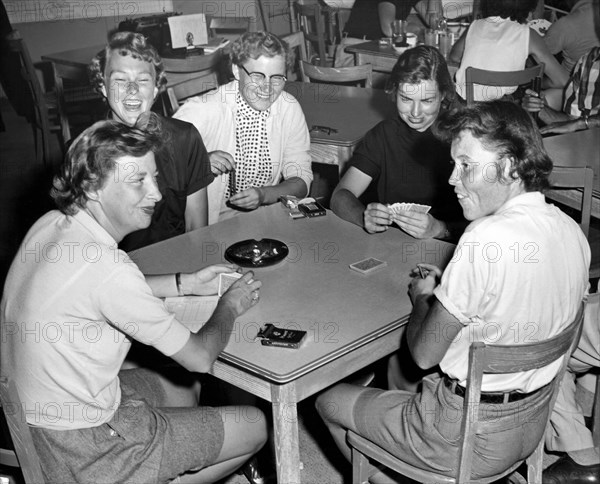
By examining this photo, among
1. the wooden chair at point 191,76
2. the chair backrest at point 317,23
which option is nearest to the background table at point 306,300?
the wooden chair at point 191,76

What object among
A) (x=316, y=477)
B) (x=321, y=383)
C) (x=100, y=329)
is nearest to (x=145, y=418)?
(x=100, y=329)

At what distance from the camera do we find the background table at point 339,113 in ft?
12.0

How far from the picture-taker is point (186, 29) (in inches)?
225

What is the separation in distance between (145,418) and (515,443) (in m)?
1.00

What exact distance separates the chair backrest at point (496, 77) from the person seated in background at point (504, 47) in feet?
1.53

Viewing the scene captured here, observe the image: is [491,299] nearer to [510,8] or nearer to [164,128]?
[164,128]

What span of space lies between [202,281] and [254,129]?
1298 mm

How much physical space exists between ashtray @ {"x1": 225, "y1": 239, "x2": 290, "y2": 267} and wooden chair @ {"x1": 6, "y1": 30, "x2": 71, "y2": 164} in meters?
3.00

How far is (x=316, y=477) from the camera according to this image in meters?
2.69

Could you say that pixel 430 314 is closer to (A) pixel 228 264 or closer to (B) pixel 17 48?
(A) pixel 228 264

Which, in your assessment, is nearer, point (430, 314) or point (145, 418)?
point (430, 314)

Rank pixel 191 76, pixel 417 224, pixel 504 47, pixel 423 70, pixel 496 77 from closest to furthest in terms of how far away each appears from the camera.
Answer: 1. pixel 417 224
2. pixel 423 70
3. pixel 496 77
4. pixel 504 47
5. pixel 191 76

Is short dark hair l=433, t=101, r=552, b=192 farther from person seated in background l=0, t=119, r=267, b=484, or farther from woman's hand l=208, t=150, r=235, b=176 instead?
woman's hand l=208, t=150, r=235, b=176

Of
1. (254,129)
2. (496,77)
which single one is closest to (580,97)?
(496,77)
